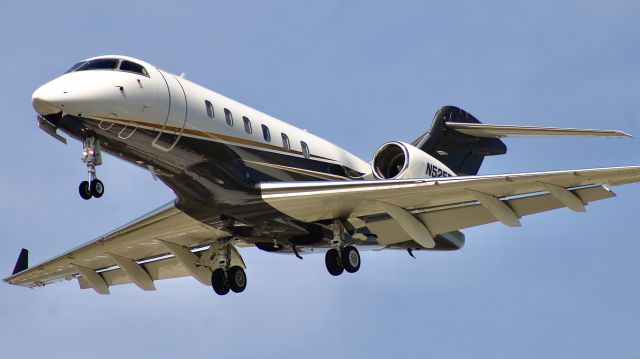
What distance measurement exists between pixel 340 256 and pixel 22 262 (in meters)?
Answer: 8.82

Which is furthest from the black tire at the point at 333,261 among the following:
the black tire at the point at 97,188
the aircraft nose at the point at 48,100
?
the aircraft nose at the point at 48,100

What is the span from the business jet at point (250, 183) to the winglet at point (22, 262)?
1.48m

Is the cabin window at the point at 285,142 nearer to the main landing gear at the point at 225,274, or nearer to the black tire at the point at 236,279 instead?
the main landing gear at the point at 225,274

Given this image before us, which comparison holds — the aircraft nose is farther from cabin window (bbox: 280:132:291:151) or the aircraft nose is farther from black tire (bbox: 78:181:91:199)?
cabin window (bbox: 280:132:291:151)

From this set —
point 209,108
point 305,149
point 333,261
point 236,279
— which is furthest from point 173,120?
point 236,279

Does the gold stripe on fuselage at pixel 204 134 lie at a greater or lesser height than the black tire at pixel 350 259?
greater

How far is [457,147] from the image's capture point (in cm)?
2428

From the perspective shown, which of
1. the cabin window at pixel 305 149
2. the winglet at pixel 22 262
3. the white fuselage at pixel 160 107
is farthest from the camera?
the winglet at pixel 22 262

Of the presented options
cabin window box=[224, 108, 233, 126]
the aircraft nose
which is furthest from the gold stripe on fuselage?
the aircraft nose

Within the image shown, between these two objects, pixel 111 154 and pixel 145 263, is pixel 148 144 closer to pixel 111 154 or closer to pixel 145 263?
pixel 111 154

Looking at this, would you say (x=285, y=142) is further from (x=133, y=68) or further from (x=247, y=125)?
(x=133, y=68)

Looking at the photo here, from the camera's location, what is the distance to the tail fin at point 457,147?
2416 centimetres

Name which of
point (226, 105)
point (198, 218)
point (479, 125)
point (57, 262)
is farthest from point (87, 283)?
point (479, 125)

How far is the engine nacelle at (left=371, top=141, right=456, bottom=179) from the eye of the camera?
20.8 metres
